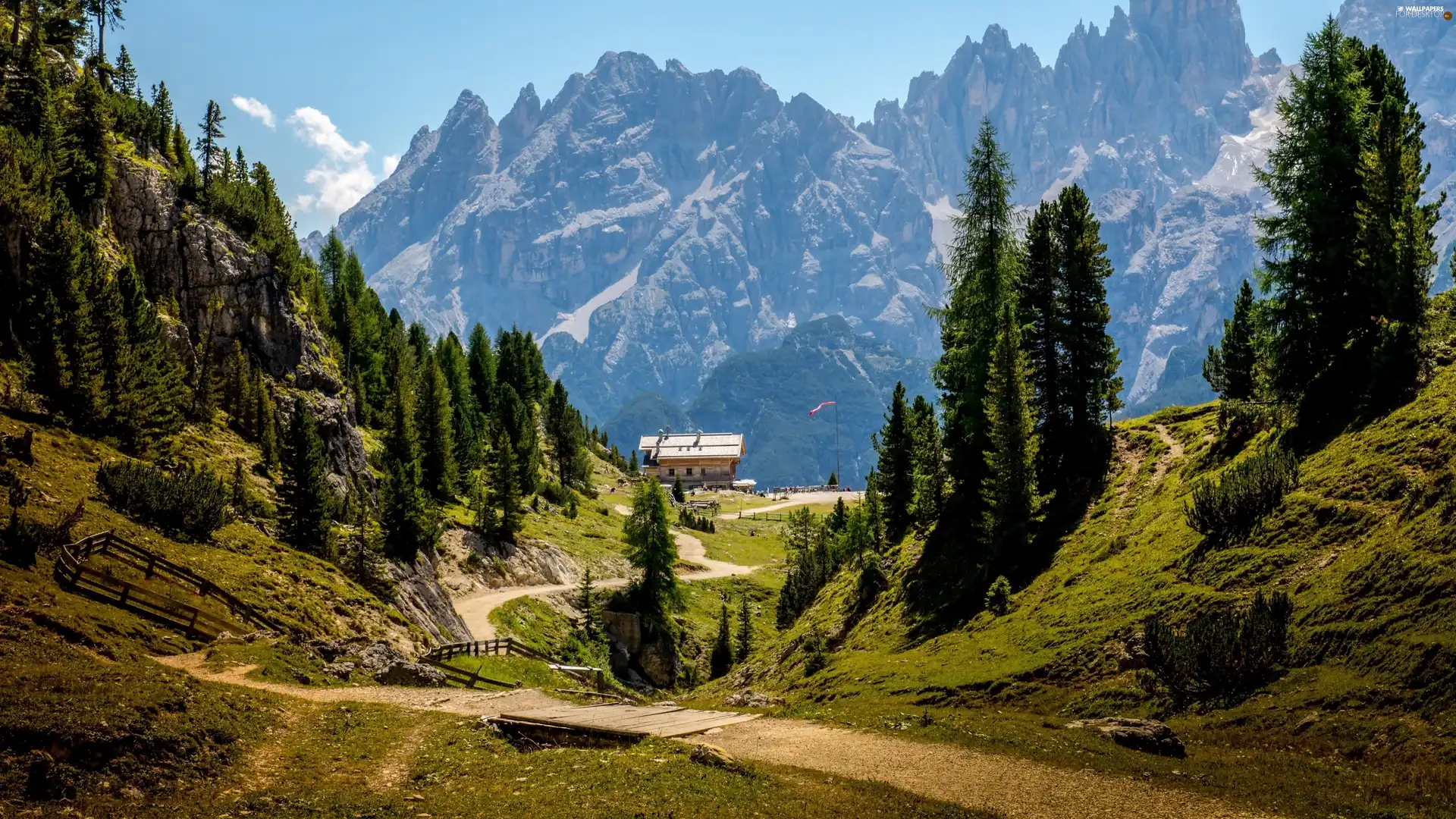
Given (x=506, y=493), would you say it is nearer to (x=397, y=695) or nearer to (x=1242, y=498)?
(x=397, y=695)

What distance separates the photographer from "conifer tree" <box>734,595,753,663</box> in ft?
282

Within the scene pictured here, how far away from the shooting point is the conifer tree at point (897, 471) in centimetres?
7362

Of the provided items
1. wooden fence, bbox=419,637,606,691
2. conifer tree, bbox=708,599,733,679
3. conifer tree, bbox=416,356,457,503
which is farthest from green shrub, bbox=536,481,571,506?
wooden fence, bbox=419,637,606,691

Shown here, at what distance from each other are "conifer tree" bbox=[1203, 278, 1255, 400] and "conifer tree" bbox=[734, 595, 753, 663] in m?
48.7

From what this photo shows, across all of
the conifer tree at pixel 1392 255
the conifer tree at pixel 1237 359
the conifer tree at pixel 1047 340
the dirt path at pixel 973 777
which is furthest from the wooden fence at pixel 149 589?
the conifer tree at pixel 1237 359

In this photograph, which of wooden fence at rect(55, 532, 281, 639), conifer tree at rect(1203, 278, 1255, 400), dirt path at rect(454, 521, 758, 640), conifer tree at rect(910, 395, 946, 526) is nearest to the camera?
wooden fence at rect(55, 532, 281, 639)

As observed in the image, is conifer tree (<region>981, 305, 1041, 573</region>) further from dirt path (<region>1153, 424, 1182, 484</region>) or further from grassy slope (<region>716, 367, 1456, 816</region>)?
dirt path (<region>1153, 424, 1182, 484</region>)

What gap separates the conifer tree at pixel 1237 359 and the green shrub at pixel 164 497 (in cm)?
5248

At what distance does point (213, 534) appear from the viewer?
147 feet

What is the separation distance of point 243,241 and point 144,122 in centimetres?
1278

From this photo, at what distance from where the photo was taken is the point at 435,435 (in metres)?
91.9

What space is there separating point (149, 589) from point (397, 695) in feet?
33.1

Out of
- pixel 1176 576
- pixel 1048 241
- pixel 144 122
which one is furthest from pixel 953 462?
pixel 144 122

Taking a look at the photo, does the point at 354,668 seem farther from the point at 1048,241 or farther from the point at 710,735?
the point at 1048,241
